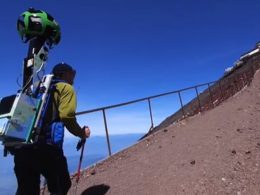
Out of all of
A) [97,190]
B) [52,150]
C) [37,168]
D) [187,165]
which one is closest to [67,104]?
[52,150]

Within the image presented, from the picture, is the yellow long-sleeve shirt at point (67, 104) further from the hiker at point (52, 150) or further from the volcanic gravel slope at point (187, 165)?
the volcanic gravel slope at point (187, 165)

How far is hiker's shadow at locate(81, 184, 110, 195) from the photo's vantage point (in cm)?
716

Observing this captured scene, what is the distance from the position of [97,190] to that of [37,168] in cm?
272

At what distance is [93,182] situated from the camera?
7.88 meters

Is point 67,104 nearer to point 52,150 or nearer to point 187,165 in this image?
point 52,150

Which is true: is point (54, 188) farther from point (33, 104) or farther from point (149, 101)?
point (149, 101)

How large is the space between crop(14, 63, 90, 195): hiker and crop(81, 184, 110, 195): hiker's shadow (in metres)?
2.23

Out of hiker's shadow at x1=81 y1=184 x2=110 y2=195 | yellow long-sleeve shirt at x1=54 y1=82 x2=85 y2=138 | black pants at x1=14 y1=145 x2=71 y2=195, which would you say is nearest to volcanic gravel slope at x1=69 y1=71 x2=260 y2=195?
hiker's shadow at x1=81 y1=184 x2=110 y2=195

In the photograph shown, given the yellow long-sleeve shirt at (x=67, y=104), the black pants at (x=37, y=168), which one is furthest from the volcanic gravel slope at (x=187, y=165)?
the yellow long-sleeve shirt at (x=67, y=104)

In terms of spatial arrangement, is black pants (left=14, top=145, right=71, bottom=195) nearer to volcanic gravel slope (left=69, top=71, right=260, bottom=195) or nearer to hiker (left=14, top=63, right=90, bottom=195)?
hiker (left=14, top=63, right=90, bottom=195)

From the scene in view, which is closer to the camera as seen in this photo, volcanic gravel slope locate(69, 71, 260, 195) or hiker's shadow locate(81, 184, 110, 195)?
volcanic gravel slope locate(69, 71, 260, 195)

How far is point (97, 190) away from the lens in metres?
7.34

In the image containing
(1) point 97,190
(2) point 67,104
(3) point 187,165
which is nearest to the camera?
(2) point 67,104

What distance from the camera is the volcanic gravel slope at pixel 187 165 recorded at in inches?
278
